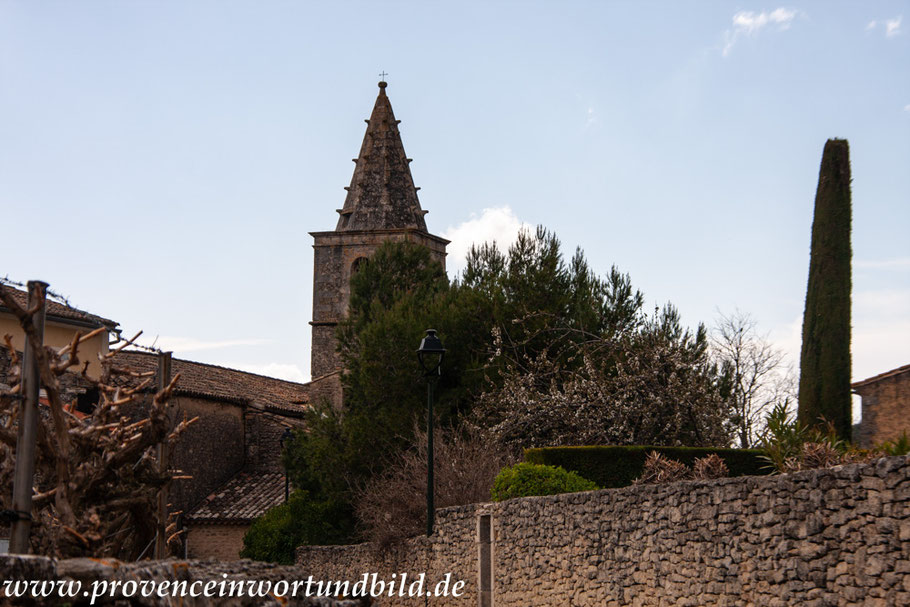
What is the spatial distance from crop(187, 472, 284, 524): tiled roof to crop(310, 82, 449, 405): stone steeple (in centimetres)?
616

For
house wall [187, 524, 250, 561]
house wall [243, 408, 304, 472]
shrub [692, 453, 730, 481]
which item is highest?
house wall [243, 408, 304, 472]

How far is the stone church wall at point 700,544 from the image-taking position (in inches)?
331

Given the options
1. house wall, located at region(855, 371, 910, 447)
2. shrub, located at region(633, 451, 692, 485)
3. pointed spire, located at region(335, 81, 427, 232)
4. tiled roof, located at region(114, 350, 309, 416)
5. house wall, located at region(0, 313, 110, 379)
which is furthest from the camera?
pointed spire, located at region(335, 81, 427, 232)

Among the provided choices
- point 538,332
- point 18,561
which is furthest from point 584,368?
point 18,561

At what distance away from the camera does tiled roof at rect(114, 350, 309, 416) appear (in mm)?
35750

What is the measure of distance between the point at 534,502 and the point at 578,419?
7794 millimetres

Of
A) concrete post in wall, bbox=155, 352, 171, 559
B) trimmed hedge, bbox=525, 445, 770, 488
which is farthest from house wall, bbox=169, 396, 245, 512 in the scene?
concrete post in wall, bbox=155, 352, 171, 559

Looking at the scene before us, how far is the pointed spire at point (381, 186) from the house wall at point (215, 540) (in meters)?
14.4

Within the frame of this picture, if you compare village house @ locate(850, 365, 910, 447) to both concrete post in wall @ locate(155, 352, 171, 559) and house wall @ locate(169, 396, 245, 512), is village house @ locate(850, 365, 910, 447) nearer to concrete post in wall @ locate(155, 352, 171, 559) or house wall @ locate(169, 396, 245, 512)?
concrete post in wall @ locate(155, 352, 171, 559)

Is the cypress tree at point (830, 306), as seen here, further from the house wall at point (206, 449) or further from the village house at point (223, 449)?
the house wall at point (206, 449)

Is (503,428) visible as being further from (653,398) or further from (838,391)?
(838,391)

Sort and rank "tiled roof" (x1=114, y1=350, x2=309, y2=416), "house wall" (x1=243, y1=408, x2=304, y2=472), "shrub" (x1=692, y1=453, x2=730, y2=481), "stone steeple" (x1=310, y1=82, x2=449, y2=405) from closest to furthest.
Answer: "shrub" (x1=692, y1=453, x2=730, y2=481)
"tiled roof" (x1=114, y1=350, x2=309, y2=416)
"house wall" (x1=243, y1=408, x2=304, y2=472)
"stone steeple" (x1=310, y1=82, x2=449, y2=405)

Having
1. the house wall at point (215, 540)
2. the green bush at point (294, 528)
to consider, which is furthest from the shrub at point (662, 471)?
the house wall at point (215, 540)

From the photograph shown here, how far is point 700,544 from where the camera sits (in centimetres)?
1090
